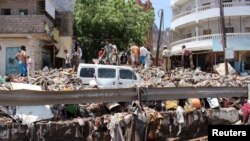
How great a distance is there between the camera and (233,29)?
38469 millimetres

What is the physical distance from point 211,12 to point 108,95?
96.7 ft

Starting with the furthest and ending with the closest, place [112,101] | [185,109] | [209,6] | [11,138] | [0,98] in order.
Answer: [209,6] → [185,109] → [112,101] → [11,138] → [0,98]

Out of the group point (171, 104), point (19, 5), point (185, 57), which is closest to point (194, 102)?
point (171, 104)

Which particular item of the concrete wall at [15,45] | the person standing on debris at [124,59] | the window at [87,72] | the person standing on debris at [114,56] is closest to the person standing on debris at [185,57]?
the person standing on debris at [124,59]

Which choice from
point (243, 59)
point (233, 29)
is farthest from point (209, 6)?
point (243, 59)

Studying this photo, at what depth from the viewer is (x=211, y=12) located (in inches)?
1510

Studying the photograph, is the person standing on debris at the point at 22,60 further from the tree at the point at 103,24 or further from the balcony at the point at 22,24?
the tree at the point at 103,24

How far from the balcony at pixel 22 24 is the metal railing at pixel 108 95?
17931 millimetres

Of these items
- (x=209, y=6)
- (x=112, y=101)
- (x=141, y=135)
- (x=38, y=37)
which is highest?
(x=209, y=6)

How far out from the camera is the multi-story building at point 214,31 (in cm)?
3572

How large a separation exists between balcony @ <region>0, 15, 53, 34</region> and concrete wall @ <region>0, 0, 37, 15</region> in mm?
2565

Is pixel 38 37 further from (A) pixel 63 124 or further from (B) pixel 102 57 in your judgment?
(A) pixel 63 124

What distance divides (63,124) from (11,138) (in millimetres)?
1113

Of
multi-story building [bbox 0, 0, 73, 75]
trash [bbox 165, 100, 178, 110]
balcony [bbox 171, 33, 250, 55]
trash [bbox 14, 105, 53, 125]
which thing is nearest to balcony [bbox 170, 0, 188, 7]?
balcony [bbox 171, 33, 250, 55]
